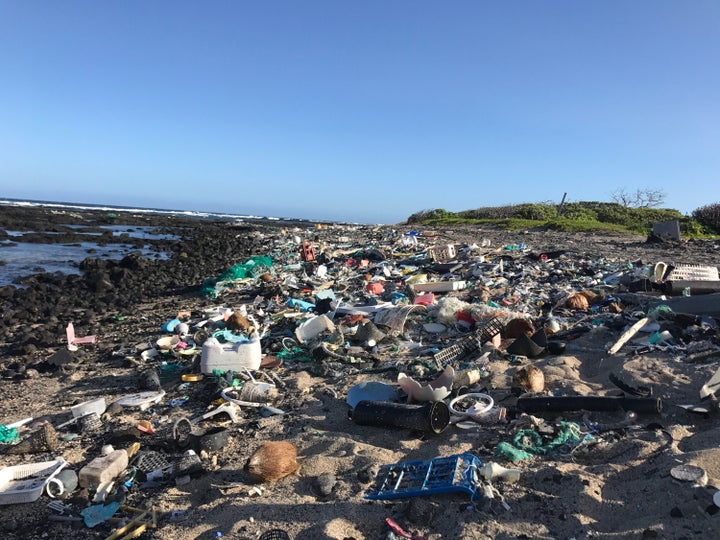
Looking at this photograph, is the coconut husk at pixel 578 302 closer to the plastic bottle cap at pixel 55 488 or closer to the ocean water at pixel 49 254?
the plastic bottle cap at pixel 55 488

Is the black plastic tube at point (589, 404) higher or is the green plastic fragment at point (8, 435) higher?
the black plastic tube at point (589, 404)

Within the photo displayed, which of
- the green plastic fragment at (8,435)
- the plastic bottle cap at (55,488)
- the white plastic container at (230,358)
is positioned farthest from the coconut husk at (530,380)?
the green plastic fragment at (8,435)

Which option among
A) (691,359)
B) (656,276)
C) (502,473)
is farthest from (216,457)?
(656,276)

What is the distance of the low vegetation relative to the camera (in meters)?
19.9

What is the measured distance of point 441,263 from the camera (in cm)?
1098

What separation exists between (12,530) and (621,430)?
3.73 m

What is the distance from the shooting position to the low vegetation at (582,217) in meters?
19.9

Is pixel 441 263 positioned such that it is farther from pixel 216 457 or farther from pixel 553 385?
pixel 216 457

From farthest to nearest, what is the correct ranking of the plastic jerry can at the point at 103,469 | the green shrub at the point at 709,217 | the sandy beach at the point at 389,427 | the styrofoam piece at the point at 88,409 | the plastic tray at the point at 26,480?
the green shrub at the point at 709,217
the styrofoam piece at the point at 88,409
the plastic jerry can at the point at 103,469
the plastic tray at the point at 26,480
the sandy beach at the point at 389,427

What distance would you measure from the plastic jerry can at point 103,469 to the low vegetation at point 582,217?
19.2m

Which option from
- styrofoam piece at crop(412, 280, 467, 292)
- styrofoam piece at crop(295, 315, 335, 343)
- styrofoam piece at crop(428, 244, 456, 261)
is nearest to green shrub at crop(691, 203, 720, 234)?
styrofoam piece at crop(428, 244, 456, 261)

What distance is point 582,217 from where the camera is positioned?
28.4 meters

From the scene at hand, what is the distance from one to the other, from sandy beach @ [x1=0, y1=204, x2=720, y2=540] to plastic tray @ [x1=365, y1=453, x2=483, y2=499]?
0.04 meters

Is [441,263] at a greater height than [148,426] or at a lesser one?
greater
